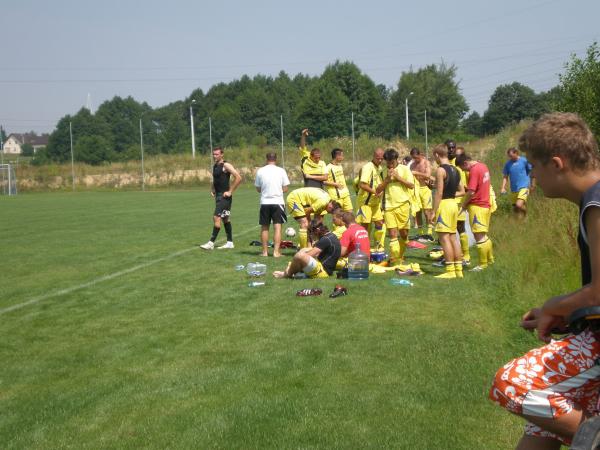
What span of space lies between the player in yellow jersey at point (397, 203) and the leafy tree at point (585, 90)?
690cm

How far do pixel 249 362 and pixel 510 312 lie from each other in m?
3.24

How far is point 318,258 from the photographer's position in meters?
10.9

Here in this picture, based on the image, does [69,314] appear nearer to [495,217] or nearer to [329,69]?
[495,217]

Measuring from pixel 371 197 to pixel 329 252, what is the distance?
253cm

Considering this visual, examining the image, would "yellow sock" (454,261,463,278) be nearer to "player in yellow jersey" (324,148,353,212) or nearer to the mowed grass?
the mowed grass

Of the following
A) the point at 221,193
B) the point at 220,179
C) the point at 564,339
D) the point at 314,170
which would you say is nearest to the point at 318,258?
the point at 314,170

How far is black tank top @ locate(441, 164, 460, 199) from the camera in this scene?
35.0ft

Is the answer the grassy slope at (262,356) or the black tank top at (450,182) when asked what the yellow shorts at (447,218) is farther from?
the grassy slope at (262,356)

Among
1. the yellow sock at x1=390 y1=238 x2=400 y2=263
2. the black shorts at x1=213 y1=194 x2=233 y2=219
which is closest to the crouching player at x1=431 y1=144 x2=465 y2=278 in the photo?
the yellow sock at x1=390 y1=238 x2=400 y2=263

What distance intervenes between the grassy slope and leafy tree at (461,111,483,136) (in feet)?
274

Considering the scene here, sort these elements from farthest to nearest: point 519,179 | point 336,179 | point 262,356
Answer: point 336,179 → point 519,179 → point 262,356

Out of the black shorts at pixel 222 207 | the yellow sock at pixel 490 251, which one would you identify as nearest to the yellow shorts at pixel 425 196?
the black shorts at pixel 222 207

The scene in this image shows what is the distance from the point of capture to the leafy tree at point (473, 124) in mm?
92375

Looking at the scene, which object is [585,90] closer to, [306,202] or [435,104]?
[306,202]
